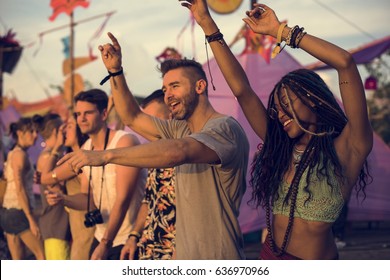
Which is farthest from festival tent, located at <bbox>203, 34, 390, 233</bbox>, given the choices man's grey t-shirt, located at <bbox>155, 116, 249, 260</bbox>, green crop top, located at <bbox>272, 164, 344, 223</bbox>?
green crop top, located at <bbox>272, 164, 344, 223</bbox>

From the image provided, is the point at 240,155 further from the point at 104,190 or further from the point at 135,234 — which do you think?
the point at 104,190

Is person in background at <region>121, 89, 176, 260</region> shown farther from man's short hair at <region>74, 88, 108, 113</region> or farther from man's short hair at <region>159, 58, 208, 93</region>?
man's short hair at <region>74, 88, 108, 113</region>

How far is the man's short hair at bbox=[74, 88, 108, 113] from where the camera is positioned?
19.7ft

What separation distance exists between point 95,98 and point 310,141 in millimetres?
2700

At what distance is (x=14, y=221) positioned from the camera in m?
8.12

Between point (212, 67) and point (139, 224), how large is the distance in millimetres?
6165

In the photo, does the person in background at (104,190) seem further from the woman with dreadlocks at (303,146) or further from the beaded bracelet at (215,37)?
the beaded bracelet at (215,37)

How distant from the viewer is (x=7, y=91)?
28484mm

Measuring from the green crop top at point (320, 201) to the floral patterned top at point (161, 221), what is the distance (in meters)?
1.33

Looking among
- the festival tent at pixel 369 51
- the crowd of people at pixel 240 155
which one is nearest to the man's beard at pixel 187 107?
the crowd of people at pixel 240 155

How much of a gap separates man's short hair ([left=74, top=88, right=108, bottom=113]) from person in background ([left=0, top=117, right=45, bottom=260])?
7.13ft
